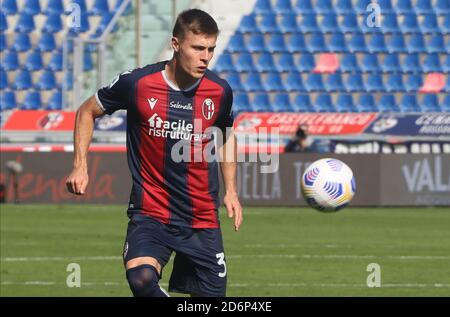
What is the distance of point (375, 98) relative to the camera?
30.3 m

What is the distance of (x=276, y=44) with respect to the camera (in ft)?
104

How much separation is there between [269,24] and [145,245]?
24.4 metres

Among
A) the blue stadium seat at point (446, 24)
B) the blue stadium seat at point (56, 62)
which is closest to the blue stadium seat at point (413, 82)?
the blue stadium seat at point (446, 24)

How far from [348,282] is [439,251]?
11.7 ft

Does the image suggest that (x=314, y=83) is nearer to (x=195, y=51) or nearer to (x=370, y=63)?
(x=370, y=63)

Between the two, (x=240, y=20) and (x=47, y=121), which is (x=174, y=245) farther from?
(x=240, y=20)

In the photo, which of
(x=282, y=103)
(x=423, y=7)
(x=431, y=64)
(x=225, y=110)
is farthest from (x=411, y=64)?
(x=225, y=110)

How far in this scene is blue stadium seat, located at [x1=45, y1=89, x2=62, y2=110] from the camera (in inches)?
1192

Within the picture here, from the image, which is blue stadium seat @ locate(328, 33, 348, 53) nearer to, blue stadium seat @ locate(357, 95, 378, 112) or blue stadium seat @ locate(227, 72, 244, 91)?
blue stadium seat @ locate(357, 95, 378, 112)

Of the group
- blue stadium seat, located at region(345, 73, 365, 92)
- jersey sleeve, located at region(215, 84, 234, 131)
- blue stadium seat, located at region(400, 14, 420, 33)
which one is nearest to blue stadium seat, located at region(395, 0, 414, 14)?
blue stadium seat, located at region(400, 14, 420, 33)

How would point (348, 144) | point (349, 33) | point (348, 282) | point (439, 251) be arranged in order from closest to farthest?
point (348, 282), point (439, 251), point (348, 144), point (349, 33)

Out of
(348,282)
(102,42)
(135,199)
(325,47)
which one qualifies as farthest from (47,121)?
(135,199)

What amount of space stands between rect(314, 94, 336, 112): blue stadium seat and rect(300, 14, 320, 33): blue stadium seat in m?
2.18

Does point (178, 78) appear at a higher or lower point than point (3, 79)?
lower
